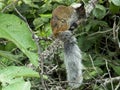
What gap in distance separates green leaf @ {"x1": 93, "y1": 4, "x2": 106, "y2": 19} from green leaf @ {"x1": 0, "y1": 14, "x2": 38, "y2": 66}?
1.04m

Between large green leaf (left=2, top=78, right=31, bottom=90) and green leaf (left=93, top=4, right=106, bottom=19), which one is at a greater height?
large green leaf (left=2, top=78, right=31, bottom=90)

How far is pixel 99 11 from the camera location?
2.10 metres

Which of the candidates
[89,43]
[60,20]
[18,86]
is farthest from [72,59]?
[89,43]

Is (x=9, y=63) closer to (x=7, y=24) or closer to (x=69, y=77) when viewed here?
(x=69, y=77)

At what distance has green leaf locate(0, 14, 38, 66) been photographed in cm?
101

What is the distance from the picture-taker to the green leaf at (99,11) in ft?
6.85

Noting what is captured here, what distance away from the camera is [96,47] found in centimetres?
221

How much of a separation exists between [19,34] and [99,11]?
3.63ft

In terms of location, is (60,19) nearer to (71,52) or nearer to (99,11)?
(71,52)

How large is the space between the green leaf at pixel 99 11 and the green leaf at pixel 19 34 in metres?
1.04

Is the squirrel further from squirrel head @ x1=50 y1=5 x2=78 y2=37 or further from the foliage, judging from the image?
the foliage

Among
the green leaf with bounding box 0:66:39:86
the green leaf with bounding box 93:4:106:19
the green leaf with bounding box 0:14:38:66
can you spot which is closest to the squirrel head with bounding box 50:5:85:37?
the green leaf with bounding box 0:14:38:66

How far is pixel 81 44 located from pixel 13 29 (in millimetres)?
1113

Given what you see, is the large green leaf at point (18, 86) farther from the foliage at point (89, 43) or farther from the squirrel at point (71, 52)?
the foliage at point (89, 43)
